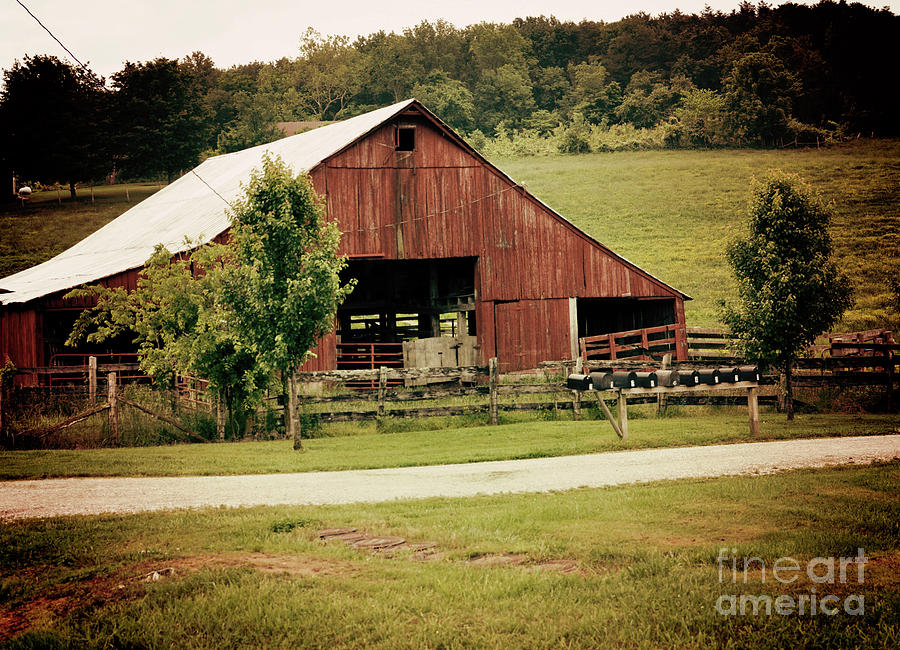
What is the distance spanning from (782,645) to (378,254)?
23.9 metres

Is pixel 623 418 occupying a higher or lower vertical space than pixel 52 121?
lower

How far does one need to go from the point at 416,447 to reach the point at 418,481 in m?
4.55

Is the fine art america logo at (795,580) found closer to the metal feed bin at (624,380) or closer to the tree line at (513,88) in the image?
the metal feed bin at (624,380)

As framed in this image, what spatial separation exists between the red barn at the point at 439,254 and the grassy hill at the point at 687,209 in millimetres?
11414

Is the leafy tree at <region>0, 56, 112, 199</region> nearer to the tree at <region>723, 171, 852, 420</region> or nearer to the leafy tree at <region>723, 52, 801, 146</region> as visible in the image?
the leafy tree at <region>723, 52, 801, 146</region>

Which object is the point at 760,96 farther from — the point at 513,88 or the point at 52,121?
the point at 52,121

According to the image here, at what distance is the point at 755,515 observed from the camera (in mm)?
8812

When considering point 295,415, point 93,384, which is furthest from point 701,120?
point 93,384

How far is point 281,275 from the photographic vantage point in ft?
59.9

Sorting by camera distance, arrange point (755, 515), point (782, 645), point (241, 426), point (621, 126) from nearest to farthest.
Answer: point (782, 645), point (755, 515), point (241, 426), point (621, 126)

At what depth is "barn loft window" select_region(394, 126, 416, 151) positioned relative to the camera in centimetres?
2947

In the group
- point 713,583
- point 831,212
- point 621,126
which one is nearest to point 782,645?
point 713,583

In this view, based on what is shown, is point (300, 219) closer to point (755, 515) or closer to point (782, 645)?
point (755, 515)

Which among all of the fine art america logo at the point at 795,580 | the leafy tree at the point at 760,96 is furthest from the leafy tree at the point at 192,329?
the leafy tree at the point at 760,96
